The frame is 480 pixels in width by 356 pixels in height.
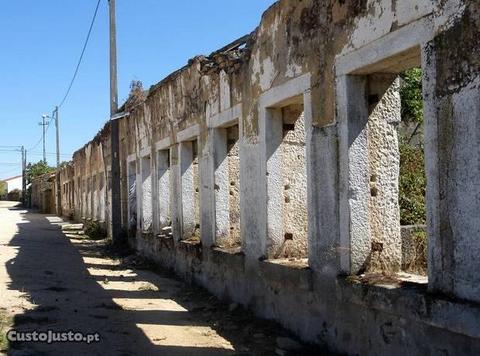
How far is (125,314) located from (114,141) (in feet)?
31.6

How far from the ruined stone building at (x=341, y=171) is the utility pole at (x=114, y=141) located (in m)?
6.82

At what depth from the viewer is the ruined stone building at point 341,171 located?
3916 millimetres

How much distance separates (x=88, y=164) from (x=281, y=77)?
2010cm

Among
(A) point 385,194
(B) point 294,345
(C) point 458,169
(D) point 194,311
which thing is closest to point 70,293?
(D) point 194,311

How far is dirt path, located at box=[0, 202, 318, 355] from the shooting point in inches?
237

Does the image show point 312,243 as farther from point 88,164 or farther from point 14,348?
point 88,164

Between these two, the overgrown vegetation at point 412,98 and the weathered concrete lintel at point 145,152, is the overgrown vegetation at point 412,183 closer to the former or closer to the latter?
the overgrown vegetation at point 412,98

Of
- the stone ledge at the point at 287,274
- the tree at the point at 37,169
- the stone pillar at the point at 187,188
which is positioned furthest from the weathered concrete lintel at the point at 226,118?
the tree at the point at 37,169

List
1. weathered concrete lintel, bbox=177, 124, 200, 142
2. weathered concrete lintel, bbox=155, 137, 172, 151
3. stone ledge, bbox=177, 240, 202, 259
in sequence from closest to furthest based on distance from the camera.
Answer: stone ledge, bbox=177, 240, 202, 259 < weathered concrete lintel, bbox=177, 124, 200, 142 < weathered concrete lintel, bbox=155, 137, 172, 151

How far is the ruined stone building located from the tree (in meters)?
57.4

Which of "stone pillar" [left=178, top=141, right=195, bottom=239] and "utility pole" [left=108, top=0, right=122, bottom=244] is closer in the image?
"stone pillar" [left=178, top=141, right=195, bottom=239]

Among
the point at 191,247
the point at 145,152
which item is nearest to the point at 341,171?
the point at 191,247

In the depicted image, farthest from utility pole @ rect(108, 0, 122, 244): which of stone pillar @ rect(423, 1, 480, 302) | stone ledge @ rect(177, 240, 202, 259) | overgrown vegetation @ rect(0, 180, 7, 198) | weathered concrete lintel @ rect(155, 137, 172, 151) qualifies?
overgrown vegetation @ rect(0, 180, 7, 198)

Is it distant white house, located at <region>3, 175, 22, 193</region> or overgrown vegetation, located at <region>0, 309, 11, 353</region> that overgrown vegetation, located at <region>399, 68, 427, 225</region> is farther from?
distant white house, located at <region>3, 175, 22, 193</region>
